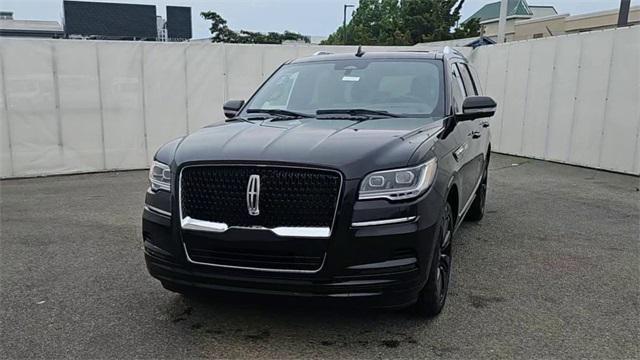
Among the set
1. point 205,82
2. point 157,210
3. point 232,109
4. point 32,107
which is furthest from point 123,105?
point 157,210

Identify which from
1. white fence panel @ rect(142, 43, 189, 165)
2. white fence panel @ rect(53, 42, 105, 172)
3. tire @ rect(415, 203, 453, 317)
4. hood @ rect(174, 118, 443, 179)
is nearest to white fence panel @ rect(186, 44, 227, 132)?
white fence panel @ rect(142, 43, 189, 165)

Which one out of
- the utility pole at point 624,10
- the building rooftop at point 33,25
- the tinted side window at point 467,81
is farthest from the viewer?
the building rooftop at point 33,25

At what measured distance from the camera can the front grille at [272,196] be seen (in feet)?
9.59

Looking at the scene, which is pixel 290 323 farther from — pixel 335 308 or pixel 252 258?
pixel 252 258

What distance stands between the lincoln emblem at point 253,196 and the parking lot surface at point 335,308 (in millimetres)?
521

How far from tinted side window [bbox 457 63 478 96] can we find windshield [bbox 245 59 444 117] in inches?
32.0

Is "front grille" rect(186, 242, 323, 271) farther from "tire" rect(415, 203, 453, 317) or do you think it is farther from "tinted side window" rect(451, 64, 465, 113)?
"tinted side window" rect(451, 64, 465, 113)

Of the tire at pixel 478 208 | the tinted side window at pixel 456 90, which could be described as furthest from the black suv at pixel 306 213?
the tire at pixel 478 208

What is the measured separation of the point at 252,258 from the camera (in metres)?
3.01

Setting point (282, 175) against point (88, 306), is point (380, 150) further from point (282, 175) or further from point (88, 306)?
point (88, 306)

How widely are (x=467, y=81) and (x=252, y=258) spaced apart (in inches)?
139

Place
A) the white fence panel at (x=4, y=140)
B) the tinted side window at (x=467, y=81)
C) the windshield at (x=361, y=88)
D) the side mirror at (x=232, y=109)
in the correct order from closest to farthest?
the windshield at (x=361, y=88) < the side mirror at (x=232, y=109) < the tinted side window at (x=467, y=81) < the white fence panel at (x=4, y=140)

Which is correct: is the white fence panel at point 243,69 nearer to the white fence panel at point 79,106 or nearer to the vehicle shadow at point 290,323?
the white fence panel at point 79,106

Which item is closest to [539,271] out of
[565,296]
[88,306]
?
[565,296]
